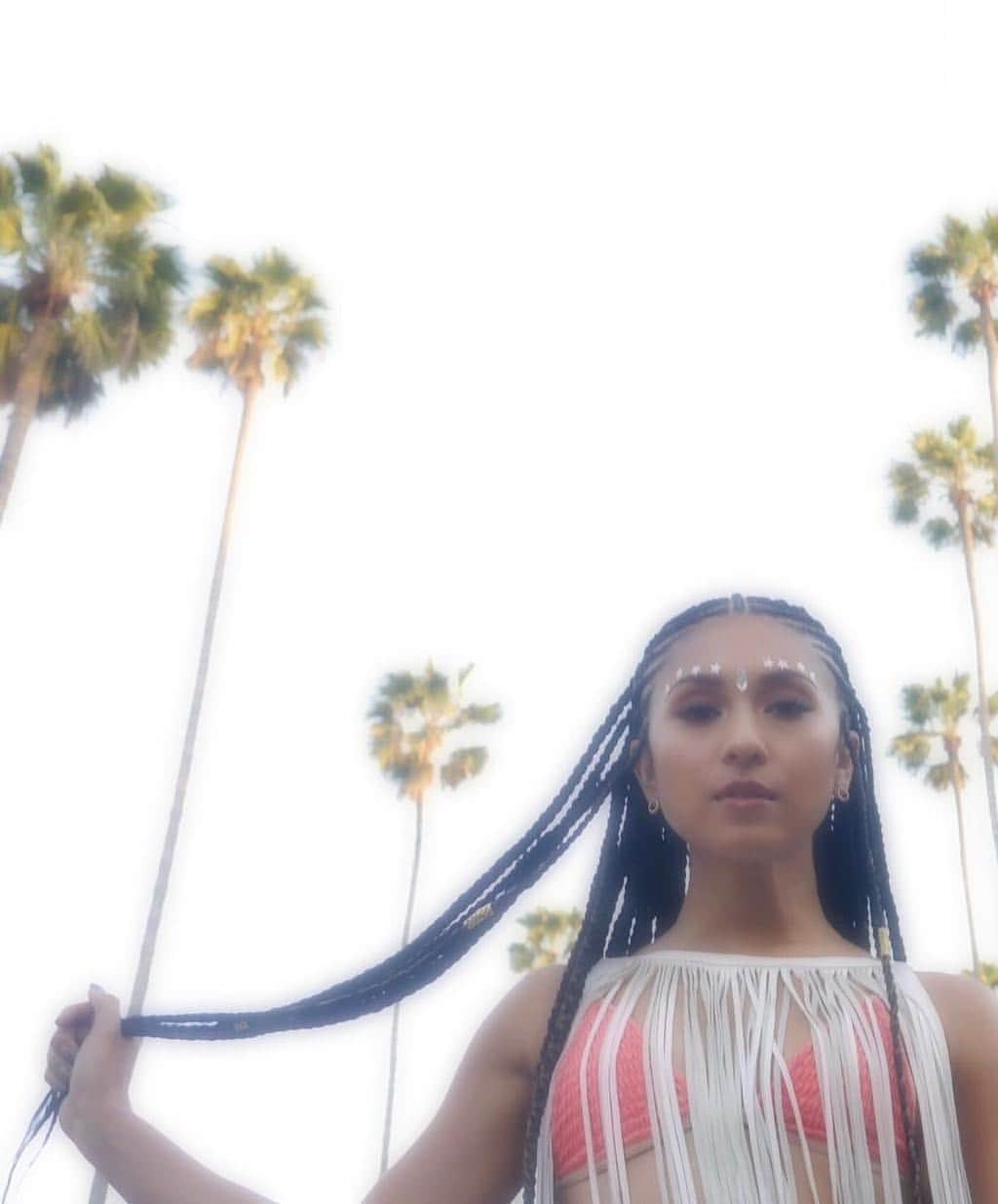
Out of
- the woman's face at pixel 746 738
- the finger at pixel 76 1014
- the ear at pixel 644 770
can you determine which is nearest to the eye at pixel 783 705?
the woman's face at pixel 746 738

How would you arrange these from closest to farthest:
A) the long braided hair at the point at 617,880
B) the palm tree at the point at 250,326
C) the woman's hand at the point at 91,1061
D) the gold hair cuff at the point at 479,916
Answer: the woman's hand at the point at 91,1061
the long braided hair at the point at 617,880
the gold hair cuff at the point at 479,916
the palm tree at the point at 250,326

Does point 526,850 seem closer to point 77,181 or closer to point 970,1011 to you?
point 970,1011

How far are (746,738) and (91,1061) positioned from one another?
1.60 metres

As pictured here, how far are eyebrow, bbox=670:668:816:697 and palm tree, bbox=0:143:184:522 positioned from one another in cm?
1298

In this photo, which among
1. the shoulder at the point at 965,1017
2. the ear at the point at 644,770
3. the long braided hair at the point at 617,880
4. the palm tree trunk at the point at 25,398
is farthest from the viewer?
the palm tree trunk at the point at 25,398

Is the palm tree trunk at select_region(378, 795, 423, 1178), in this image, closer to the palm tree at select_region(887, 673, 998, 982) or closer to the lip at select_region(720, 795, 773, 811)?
the palm tree at select_region(887, 673, 998, 982)

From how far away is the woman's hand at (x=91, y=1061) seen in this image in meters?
2.71

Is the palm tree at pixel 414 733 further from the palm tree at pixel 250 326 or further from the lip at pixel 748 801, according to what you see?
the lip at pixel 748 801

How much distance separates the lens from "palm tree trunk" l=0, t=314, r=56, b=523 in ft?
45.9

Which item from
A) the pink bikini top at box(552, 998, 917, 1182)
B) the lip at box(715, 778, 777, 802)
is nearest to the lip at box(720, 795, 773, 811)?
the lip at box(715, 778, 777, 802)

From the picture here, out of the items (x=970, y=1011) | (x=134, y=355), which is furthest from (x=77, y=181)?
(x=970, y=1011)

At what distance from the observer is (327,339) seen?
71.4 feet

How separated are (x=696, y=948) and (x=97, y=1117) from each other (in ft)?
4.40

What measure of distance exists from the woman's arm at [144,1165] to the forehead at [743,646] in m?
1.49
